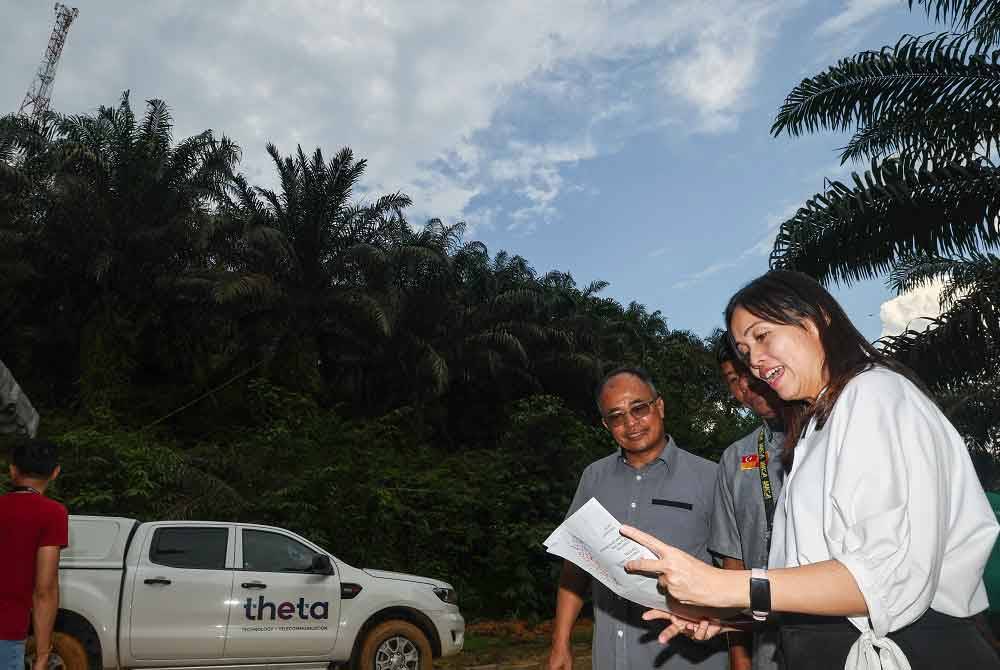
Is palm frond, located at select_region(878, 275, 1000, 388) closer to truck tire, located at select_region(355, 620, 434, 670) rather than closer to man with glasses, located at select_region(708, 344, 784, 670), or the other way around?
truck tire, located at select_region(355, 620, 434, 670)

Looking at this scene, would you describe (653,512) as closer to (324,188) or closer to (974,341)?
(974,341)

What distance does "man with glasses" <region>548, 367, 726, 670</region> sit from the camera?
3.14m

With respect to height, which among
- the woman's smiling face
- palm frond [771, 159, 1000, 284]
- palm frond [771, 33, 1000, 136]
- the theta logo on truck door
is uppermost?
palm frond [771, 33, 1000, 136]

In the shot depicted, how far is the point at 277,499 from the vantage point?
13430mm

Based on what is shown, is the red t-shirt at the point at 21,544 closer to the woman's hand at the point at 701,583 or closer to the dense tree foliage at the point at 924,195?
the woman's hand at the point at 701,583

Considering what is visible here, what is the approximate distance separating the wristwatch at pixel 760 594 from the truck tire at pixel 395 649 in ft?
24.1

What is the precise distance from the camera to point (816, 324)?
168 centimetres

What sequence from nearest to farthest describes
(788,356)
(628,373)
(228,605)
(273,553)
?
(788,356)
(628,373)
(228,605)
(273,553)

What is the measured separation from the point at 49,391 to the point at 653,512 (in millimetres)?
23756

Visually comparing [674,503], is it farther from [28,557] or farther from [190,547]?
[190,547]

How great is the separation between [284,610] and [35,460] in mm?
4595

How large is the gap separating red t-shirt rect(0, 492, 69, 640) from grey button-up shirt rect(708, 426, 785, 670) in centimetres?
287

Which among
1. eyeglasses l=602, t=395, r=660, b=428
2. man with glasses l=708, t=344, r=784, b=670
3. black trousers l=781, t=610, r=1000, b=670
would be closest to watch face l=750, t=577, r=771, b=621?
black trousers l=781, t=610, r=1000, b=670

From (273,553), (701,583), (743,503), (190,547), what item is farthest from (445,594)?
(701,583)
